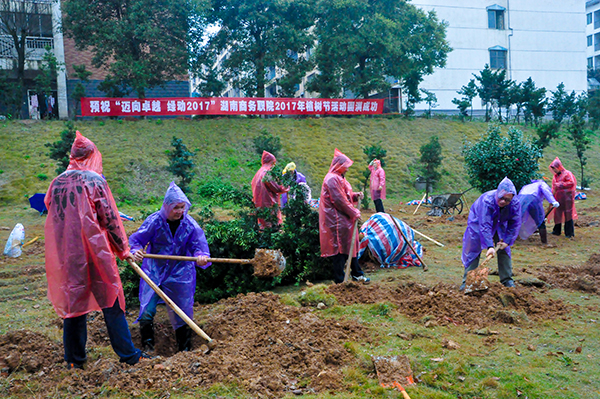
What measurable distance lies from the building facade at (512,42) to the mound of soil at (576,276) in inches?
1055

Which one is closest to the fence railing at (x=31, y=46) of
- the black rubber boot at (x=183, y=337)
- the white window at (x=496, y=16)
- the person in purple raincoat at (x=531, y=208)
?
the person in purple raincoat at (x=531, y=208)

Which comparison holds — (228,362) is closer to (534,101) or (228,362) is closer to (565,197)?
(565,197)

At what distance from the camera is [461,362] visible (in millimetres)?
4023

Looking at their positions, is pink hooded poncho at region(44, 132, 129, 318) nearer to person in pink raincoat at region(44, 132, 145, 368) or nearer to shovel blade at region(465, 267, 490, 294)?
person in pink raincoat at region(44, 132, 145, 368)

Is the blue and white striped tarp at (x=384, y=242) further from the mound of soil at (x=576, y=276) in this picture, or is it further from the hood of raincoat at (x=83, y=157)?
the hood of raincoat at (x=83, y=157)

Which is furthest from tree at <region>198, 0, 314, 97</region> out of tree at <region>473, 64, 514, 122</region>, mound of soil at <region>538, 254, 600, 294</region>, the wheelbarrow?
mound of soil at <region>538, 254, 600, 294</region>

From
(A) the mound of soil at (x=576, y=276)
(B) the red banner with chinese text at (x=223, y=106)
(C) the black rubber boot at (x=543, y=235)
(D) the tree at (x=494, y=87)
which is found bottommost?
(A) the mound of soil at (x=576, y=276)

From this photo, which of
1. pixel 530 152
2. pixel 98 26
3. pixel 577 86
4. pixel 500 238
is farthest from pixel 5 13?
pixel 577 86

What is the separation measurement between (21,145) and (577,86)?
37017mm

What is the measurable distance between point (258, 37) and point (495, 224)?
73.2 ft

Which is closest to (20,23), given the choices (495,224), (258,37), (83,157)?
(258,37)

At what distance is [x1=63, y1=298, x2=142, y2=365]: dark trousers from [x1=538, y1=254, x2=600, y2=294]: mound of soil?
5.55 m

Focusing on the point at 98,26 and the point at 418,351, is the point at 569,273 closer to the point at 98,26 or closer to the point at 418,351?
the point at 418,351

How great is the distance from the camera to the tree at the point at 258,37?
25.3m
